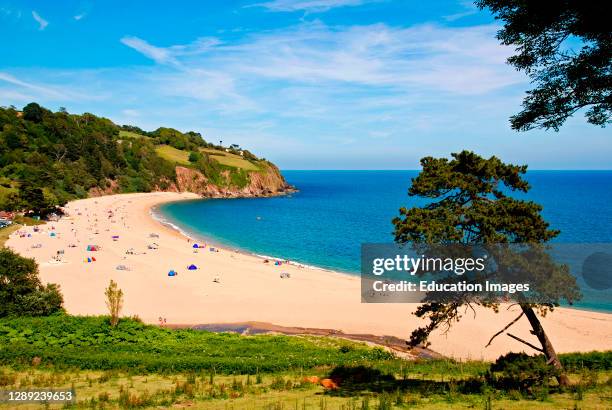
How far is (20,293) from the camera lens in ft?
80.1

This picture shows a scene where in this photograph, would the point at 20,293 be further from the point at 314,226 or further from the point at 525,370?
the point at 314,226

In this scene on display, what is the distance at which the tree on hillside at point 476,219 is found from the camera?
10578 millimetres

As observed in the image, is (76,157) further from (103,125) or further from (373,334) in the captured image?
(373,334)

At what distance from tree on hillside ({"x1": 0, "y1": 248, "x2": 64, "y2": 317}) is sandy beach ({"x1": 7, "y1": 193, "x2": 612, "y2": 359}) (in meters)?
5.50

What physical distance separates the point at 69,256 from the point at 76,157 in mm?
82871

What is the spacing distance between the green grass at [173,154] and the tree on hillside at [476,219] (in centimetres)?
14394

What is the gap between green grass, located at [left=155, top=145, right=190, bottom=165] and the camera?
149 metres

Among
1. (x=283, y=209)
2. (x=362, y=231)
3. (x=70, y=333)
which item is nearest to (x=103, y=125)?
(x=283, y=209)

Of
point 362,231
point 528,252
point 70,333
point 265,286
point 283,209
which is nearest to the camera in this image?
point 528,252

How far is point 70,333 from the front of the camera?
2181cm

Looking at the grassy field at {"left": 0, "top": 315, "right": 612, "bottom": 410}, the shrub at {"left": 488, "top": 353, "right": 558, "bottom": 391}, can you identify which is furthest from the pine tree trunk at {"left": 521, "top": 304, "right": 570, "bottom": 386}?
the grassy field at {"left": 0, "top": 315, "right": 612, "bottom": 410}

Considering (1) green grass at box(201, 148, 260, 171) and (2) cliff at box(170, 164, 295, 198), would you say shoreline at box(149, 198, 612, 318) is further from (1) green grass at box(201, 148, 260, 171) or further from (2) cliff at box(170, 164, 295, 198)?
(1) green grass at box(201, 148, 260, 171)

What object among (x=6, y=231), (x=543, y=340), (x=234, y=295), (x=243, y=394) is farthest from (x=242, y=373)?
(x=6, y=231)

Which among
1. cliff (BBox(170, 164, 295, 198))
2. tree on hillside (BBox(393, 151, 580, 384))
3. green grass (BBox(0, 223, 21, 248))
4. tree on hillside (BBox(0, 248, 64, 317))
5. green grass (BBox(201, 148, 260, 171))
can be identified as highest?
green grass (BBox(201, 148, 260, 171))
